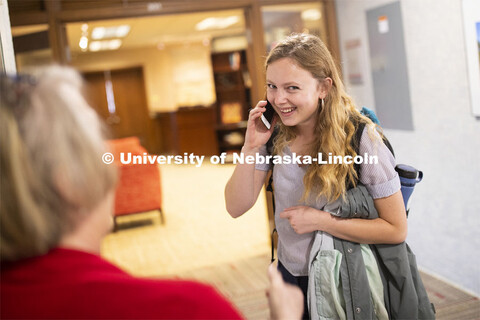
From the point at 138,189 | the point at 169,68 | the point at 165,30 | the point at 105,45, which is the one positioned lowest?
the point at 138,189

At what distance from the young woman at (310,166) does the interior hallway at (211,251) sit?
220 cm

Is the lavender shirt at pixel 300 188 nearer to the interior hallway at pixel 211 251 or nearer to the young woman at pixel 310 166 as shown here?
the young woman at pixel 310 166

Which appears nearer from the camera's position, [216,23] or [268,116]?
[268,116]

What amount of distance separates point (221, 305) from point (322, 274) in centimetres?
95

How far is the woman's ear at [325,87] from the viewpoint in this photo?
1.82 metres

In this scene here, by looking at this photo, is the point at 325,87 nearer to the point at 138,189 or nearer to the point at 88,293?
the point at 88,293

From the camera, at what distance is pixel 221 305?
2.55 feet

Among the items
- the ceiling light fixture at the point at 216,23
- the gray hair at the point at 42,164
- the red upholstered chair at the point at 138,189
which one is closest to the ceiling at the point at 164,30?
the ceiling light fixture at the point at 216,23

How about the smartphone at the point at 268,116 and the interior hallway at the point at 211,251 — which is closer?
the smartphone at the point at 268,116

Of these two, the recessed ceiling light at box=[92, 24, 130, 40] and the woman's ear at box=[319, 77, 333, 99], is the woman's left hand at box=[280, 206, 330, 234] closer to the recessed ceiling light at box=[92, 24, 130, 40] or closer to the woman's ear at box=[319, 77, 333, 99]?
the woman's ear at box=[319, 77, 333, 99]

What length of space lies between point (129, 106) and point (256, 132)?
55.4ft

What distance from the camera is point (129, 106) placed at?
18219 millimetres

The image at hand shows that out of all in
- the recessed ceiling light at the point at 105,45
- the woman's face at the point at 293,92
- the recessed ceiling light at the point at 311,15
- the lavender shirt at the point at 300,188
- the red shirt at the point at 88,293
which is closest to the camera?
the red shirt at the point at 88,293

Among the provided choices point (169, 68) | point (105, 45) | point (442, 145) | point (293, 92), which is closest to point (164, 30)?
point (105, 45)
